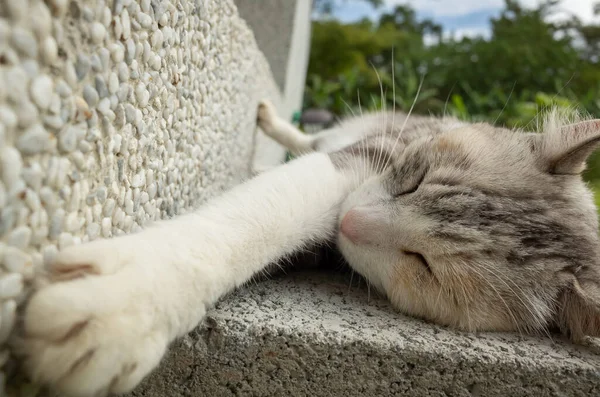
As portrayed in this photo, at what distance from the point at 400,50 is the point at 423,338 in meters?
7.58

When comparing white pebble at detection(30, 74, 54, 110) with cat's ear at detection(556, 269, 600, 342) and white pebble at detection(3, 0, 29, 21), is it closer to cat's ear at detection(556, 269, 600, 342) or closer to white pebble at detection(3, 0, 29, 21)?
white pebble at detection(3, 0, 29, 21)

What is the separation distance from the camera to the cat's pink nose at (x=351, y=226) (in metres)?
1.15

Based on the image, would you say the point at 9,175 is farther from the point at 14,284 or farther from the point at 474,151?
the point at 474,151

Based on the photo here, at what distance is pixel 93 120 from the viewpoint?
74 centimetres

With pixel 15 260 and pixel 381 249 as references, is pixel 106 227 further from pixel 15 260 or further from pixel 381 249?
pixel 381 249

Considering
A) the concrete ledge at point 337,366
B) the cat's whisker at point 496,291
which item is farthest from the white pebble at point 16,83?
the cat's whisker at point 496,291

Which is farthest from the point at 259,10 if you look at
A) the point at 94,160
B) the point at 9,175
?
the point at 9,175

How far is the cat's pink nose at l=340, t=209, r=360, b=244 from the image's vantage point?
1.15m

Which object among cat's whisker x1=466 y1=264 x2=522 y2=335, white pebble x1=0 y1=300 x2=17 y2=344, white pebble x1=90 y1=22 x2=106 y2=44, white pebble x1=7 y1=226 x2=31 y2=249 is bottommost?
cat's whisker x1=466 y1=264 x2=522 y2=335

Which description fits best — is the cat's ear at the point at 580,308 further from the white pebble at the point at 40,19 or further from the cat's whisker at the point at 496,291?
the white pebble at the point at 40,19

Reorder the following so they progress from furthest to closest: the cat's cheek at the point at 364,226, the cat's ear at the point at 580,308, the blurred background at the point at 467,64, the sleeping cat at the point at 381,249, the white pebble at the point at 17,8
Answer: the blurred background at the point at 467,64
the cat's cheek at the point at 364,226
the cat's ear at the point at 580,308
the sleeping cat at the point at 381,249
the white pebble at the point at 17,8

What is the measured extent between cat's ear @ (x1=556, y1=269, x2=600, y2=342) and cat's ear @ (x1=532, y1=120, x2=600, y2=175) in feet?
0.94

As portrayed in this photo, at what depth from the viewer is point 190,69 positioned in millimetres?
1144

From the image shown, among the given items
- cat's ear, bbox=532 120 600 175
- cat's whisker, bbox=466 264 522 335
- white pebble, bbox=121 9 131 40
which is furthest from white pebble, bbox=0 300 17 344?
cat's ear, bbox=532 120 600 175
